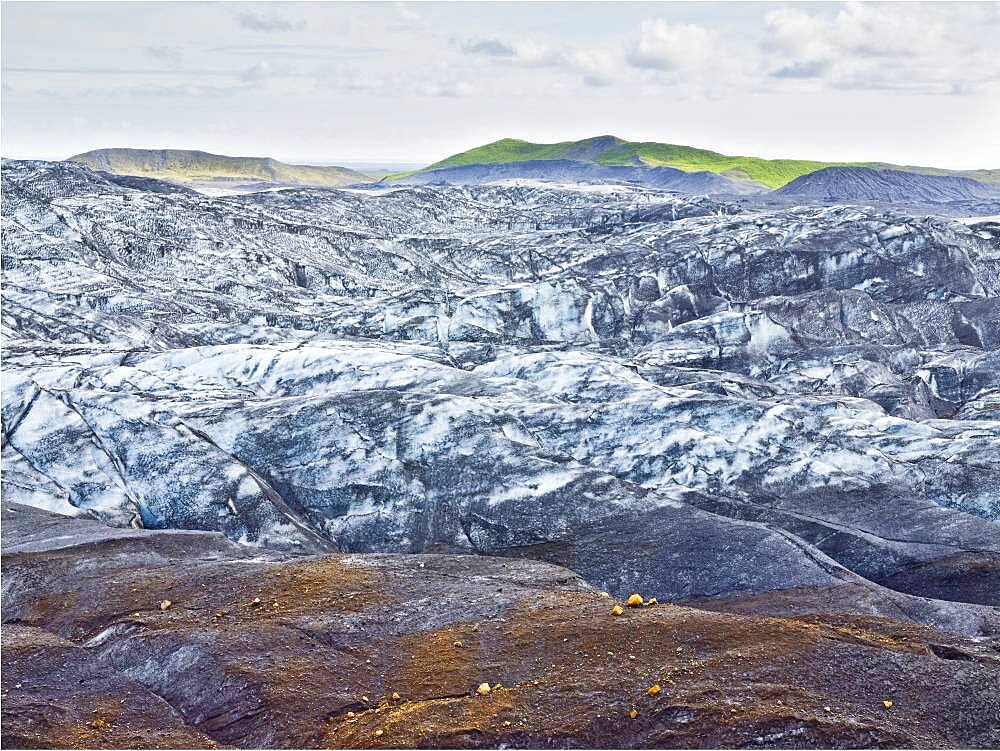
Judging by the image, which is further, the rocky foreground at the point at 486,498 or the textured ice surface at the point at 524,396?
the textured ice surface at the point at 524,396

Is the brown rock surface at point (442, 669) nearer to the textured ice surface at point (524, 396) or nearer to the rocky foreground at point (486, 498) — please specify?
the rocky foreground at point (486, 498)

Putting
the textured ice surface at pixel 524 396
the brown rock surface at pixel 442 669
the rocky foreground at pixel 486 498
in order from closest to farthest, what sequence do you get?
1. the brown rock surface at pixel 442 669
2. the rocky foreground at pixel 486 498
3. the textured ice surface at pixel 524 396

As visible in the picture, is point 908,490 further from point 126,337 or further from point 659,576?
point 126,337

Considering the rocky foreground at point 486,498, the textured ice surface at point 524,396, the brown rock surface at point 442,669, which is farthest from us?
the textured ice surface at point 524,396

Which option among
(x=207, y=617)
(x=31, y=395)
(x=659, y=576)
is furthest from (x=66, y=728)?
(x=31, y=395)

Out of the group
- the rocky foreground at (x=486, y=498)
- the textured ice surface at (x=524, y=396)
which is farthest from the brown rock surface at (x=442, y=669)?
the textured ice surface at (x=524, y=396)

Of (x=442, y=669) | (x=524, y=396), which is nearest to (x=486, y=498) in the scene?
(x=524, y=396)

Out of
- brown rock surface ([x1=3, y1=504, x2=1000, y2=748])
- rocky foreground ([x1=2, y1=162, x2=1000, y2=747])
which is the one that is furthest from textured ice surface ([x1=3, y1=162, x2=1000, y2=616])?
brown rock surface ([x1=3, y1=504, x2=1000, y2=748])

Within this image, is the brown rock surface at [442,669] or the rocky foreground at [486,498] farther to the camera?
the rocky foreground at [486,498]
